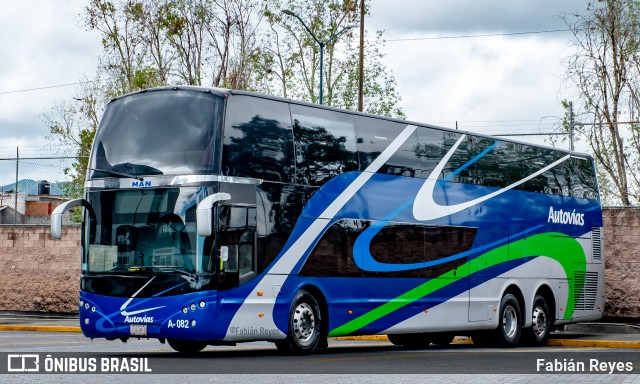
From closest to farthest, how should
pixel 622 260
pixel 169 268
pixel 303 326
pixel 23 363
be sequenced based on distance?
pixel 23 363
pixel 169 268
pixel 303 326
pixel 622 260

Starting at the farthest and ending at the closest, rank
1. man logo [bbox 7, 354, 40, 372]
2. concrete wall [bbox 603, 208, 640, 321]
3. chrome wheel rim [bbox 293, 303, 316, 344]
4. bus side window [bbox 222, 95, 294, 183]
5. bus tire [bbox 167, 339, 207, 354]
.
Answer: concrete wall [bbox 603, 208, 640, 321], bus tire [bbox 167, 339, 207, 354], chrome wheel rim [bbox 293, 303, 316, 344], bus side window [bbox 222, 95, 294, 183], man logo [bbox 7, 354, 40, 372]

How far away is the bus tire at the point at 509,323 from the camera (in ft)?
83.8

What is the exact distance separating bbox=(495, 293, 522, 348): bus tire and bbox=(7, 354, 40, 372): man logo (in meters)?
11.1

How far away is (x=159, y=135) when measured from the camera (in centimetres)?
1903

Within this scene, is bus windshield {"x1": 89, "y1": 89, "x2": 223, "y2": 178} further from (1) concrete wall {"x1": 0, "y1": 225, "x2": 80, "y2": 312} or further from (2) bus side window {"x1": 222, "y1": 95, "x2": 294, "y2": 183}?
(1) concrete wall {"x1": 0, "y1": 225, "x2": 80, "y2": 312}

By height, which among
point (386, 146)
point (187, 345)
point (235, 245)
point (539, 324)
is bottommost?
point (187, 345)

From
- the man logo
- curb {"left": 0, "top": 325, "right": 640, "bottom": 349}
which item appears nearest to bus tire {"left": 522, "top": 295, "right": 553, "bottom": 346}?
curb {"left": 0, "top": 325, "right": 640, "bottom": 349}

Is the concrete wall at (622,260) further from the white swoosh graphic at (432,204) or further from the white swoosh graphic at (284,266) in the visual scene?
the white swoosh graphic at (284,266)

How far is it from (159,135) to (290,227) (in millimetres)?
2725

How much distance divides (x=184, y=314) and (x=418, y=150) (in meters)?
7.01

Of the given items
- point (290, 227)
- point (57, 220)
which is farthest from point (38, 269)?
point (290, 227)

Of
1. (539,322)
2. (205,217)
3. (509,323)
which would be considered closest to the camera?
(205,217)

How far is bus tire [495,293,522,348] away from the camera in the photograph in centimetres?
2555

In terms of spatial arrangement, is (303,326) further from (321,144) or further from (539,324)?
(539,324)
